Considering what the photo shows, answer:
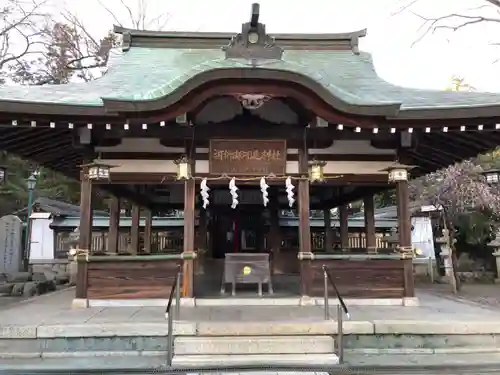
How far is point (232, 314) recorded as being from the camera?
6207mm

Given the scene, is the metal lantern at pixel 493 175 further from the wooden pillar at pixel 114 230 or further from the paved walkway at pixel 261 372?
the wooden pillar at pixel 114 230

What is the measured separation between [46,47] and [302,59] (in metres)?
15.7

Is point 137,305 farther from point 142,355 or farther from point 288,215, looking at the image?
point 288,215

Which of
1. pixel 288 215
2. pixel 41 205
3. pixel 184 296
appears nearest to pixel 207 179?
pixel 184 296

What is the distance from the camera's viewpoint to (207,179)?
287 inches

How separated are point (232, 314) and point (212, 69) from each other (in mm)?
3408

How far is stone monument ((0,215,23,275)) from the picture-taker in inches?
647

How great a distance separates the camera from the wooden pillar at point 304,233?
7098mm

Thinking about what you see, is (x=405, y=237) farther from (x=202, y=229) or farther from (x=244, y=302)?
(x=202, y=229)

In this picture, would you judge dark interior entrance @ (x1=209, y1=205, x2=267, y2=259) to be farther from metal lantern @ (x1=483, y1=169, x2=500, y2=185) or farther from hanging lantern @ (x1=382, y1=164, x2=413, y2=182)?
hanging lantern @ (x1=382, y1=164, x2=413, y2=182)

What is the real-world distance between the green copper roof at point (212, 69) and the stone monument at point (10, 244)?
9121 mm

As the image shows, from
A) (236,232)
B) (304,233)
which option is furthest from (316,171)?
(236,232)

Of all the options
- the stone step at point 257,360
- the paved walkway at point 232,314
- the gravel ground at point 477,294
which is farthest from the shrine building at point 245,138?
the gravel ground at point 477,294

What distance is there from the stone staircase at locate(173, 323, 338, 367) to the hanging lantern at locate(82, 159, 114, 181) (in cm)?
315
